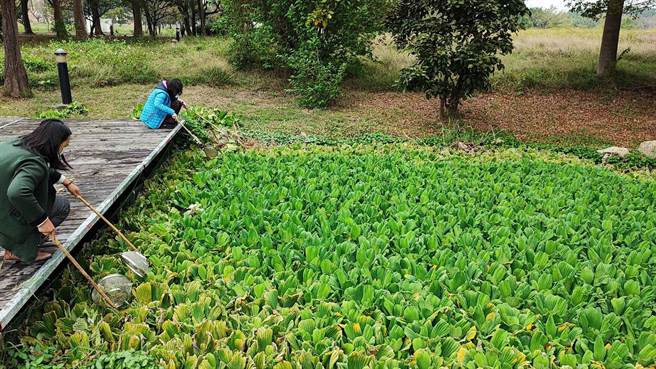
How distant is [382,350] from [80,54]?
1443 centimetres

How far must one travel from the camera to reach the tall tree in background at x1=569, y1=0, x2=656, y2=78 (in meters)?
13.3

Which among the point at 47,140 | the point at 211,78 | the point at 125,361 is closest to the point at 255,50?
the point at 211,78

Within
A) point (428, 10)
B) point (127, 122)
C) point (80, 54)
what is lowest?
point (127, 122)

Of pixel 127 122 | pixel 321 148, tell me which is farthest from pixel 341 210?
pixel 127 122

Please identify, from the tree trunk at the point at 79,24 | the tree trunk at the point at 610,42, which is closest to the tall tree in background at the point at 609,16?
A: the tree trunk at the point at 610,42

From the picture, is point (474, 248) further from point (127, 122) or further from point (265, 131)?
point (265, 131)

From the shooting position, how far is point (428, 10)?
32.8 feet

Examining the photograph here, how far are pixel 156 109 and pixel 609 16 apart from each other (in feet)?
41.4

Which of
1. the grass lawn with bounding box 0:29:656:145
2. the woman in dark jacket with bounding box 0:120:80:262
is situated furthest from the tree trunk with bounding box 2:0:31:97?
the woman in dark jacket with bounding box 0:120:80:262

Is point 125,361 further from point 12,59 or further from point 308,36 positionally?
point 308,36

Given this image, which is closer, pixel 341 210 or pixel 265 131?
pixel 341 210

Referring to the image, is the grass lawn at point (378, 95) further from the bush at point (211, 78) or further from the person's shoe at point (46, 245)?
the person's shoe at point (46, 245)

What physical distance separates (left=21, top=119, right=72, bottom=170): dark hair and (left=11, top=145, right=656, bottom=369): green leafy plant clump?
3.31 feet

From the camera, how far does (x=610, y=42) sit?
13781 millimetres
